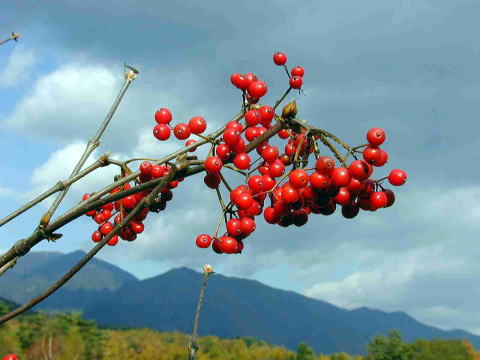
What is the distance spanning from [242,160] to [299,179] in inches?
10.5

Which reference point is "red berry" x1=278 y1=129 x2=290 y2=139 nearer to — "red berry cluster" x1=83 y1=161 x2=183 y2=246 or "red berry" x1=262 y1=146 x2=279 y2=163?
"red berry" x1=262 y1=146 x2=279 y2=163

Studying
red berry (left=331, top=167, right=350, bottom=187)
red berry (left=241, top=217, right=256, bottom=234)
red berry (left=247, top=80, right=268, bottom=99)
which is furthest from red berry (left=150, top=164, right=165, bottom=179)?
red berry (left=331, top=167, right=350, bottom=187)

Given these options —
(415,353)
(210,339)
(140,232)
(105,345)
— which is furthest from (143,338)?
(140,232)

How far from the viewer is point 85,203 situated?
2.51 m

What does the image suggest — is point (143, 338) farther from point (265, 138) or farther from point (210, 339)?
point (265, 138)

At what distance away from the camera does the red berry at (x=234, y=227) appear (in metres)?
2.74

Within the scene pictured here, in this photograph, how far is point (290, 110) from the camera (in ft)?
8.07

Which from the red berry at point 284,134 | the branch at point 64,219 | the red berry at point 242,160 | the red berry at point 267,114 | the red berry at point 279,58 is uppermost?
the red berry at point 279,58

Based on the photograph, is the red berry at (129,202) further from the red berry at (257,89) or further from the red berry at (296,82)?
the red berry at (296,82)

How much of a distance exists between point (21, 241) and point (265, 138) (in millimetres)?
1192

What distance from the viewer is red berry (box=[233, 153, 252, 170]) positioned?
2574 mm

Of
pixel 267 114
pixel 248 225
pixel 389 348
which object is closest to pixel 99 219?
pixel 248 225

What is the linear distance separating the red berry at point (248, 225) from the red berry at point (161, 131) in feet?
2.22

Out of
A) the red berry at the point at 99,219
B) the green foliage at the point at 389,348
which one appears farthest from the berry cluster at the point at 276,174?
the green foliage at the point at 389,348
